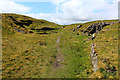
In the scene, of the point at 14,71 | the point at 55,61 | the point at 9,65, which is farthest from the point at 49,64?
the point at 9,65

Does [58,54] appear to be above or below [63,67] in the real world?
above

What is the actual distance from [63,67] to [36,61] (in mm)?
8969

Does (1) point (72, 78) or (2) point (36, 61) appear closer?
(1) point (72, 78)

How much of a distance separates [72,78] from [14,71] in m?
14.8

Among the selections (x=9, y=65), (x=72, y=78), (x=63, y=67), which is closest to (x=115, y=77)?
(x=72, y=78)

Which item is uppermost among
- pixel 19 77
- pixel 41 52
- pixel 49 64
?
pixel 41 52

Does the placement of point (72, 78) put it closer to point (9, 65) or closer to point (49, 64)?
point (49, 64)

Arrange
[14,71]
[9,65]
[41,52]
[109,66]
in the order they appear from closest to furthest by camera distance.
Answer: [109,66]
[14,71]
[9,65]
[41,52]

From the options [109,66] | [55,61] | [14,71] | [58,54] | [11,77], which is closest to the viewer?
[109,66]

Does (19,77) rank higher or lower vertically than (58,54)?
lower

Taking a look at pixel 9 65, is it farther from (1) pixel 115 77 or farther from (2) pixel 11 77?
(1) pixel 115 77

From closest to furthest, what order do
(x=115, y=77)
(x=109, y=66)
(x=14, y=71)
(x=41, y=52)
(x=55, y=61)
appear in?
(x=115, y=77), (x=109, y=66), (x=14, y=71), (x=55, y=61), (x=41, y=52)

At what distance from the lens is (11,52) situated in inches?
1282

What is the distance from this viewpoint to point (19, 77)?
21.1m
